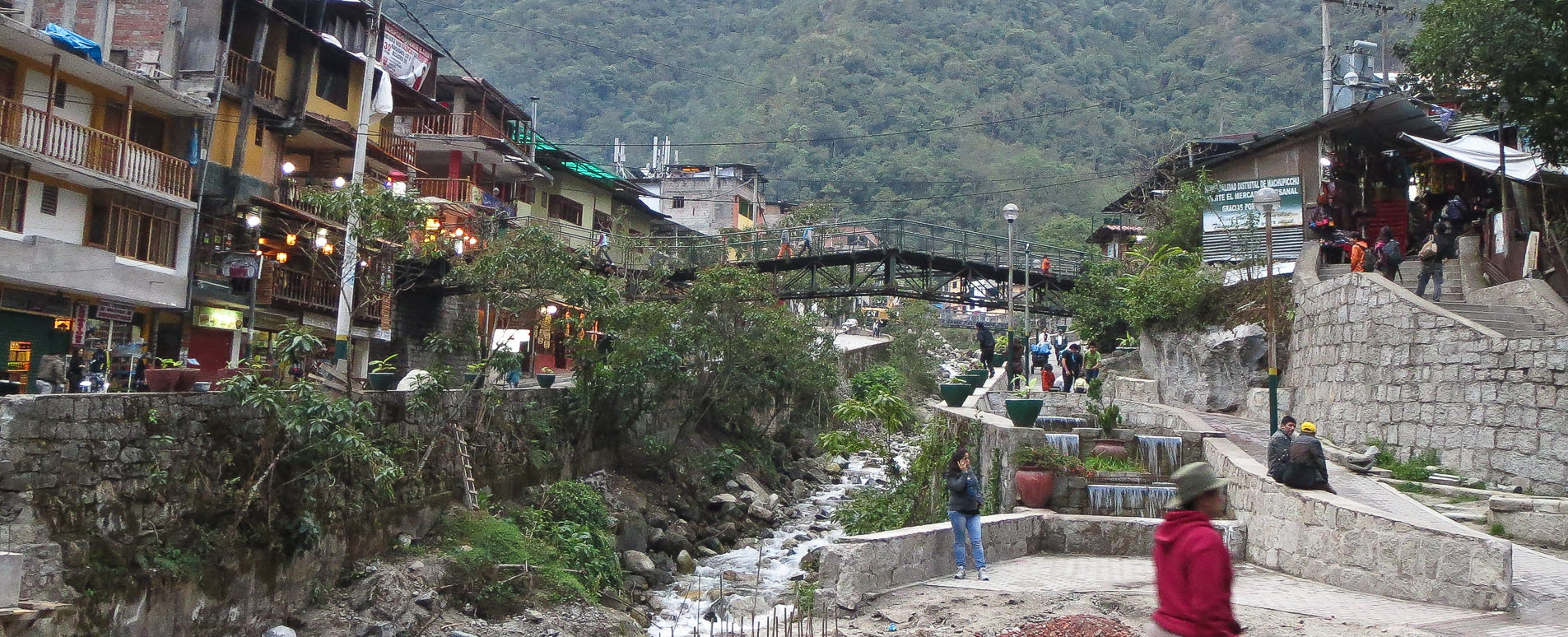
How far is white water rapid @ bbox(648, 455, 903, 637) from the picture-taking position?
51.7ft

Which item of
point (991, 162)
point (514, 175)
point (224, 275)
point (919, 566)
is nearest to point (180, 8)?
point (224, 275)

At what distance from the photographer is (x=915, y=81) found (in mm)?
91500

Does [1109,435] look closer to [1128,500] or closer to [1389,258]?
[1128,500]

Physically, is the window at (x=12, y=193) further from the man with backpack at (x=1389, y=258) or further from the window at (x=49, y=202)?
the man with backpack at (x=1389, y=258)

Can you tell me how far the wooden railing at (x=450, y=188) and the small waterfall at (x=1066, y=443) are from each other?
24341 mm

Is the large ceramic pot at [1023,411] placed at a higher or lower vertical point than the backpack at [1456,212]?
lower

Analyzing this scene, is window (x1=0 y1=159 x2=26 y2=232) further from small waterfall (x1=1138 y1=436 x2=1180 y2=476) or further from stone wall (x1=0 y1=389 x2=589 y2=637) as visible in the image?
small waterfall (x1=1138 y1=436 x2=1180 y2=476)

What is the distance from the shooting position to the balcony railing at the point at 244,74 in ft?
82.9

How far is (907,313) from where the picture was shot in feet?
160

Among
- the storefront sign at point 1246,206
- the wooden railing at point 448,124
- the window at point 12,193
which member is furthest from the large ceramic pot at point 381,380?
the storefront sign at point 1246,206

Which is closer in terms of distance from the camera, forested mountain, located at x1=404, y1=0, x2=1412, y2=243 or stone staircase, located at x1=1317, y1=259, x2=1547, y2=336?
stone staircase, located at x1=1317, y1=259, x2=1547, y2=336

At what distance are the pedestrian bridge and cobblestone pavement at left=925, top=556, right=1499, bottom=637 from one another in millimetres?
16549

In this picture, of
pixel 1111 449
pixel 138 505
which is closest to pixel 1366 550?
pixel 1111 449

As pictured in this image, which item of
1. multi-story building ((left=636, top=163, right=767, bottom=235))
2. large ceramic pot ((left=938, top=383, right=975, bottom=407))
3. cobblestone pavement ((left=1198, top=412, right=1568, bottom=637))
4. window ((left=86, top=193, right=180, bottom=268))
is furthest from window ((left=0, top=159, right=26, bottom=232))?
multi-story building ((left=636, top=163, right=767, bottom=235))
